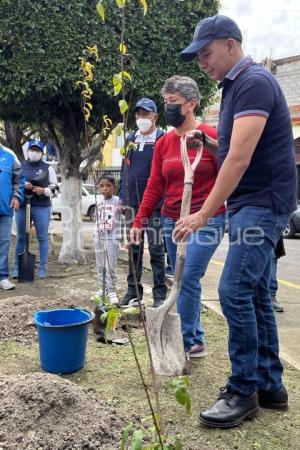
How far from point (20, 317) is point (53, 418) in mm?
1908

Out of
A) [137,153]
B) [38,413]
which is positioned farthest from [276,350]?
[137,153]

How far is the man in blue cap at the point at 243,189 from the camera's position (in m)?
2.41

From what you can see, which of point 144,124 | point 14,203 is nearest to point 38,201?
point 14,203

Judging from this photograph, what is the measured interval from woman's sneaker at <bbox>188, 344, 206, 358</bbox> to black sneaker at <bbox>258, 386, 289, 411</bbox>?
30.3 inches

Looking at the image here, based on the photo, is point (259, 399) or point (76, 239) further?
point (76, 239)

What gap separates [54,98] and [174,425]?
5.34 metres

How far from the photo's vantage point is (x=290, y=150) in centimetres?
255

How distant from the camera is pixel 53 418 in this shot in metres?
2.41

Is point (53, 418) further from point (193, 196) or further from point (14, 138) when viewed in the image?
point (14, 138)

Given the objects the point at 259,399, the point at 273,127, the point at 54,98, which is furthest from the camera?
the point at 54,98

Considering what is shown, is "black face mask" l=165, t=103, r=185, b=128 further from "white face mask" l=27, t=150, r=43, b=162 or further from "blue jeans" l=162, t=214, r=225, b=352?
"white face mask" l=27, t=150, r=43, b=162

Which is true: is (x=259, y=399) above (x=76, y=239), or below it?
below

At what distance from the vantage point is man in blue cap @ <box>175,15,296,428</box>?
2.41m

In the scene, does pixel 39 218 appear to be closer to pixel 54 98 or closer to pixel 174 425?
pixel 54 98
